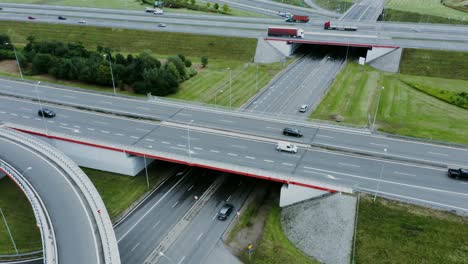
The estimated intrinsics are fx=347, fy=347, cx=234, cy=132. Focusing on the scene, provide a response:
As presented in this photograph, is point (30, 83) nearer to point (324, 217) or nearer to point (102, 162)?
point (102, 162)

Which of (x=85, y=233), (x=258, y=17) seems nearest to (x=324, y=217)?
(x=85, y=233)

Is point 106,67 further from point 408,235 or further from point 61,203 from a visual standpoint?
point 408,235

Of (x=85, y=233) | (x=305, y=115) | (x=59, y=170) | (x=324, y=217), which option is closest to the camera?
(x=85, y=233)

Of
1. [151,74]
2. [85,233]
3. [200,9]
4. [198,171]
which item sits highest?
[200,9]

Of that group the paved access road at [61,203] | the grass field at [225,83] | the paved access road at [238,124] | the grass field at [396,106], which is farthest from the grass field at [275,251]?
the grass field at [225,83]

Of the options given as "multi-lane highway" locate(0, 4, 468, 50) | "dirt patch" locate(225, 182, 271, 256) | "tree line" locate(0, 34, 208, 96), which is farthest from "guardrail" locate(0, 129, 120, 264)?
"multi-lane highway" locate(0, 4, 468, 50)

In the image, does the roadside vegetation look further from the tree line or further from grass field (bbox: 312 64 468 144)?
the tree line
